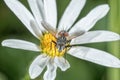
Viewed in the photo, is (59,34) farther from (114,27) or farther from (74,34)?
(114,27)

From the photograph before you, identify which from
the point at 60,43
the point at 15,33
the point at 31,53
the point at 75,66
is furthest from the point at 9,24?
the point at 60,43

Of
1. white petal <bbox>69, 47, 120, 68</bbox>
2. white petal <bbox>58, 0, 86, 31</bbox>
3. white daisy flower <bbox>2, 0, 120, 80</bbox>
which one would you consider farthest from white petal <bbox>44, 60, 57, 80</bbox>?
white petal <bbox>58, 0, 86, 31</bbox>

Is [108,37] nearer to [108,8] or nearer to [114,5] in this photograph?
[108,8]

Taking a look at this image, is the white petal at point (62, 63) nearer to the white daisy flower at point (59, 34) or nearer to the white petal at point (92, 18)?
the white daisy flower at point (59, 34)

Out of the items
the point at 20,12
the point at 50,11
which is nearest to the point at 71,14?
the point at 50,11

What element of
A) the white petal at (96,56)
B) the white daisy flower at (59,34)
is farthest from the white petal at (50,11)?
the white petal at (96,56)
